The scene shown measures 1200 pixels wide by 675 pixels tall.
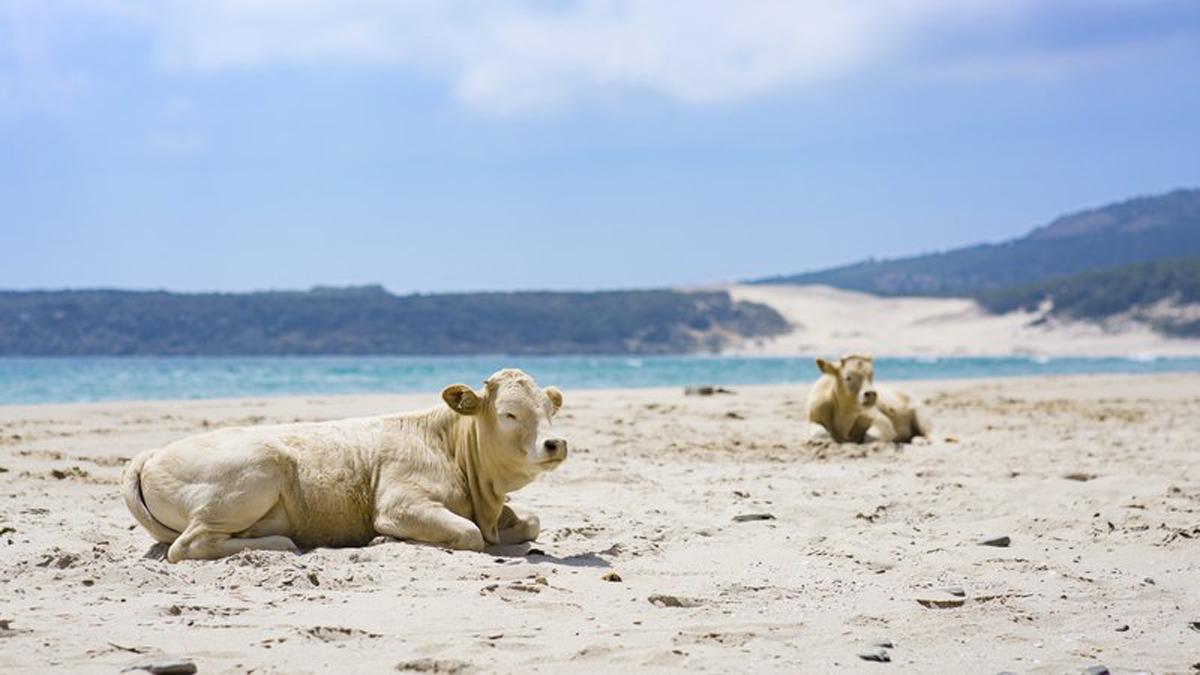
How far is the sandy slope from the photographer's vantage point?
85438mm

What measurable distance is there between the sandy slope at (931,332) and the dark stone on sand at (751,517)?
73.7 meters

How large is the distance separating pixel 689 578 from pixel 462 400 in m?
1.77

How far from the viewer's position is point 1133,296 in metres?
93.8

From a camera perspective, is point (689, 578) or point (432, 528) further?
point (432, 528)

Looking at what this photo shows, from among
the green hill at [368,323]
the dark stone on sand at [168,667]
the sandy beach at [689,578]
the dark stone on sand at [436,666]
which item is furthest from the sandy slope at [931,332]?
the dark stone on sand at [168,667]

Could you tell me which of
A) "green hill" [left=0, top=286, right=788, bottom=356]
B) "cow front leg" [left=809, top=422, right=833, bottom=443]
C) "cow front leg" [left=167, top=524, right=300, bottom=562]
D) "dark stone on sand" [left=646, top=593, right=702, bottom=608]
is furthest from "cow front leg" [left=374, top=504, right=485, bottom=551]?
"green hill" [left=0, top=286, right=788, bottom=356]

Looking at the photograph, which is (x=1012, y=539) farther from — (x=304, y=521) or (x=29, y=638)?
(x=29, y=638)

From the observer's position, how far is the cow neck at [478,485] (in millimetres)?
8180

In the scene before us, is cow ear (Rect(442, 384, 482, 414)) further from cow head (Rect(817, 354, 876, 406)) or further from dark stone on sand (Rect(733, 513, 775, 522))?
cow head (Rect(817, 354, 876, 406))

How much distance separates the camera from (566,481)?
1138 centimetres

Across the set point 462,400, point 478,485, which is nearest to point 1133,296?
point 478,485

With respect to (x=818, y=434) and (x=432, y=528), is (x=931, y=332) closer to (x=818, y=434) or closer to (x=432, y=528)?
(x=818, y=434)

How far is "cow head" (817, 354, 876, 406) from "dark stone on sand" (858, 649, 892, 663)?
9714 mm

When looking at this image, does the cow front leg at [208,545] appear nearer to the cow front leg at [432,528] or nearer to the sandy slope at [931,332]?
the cow front leg at [432,528]
